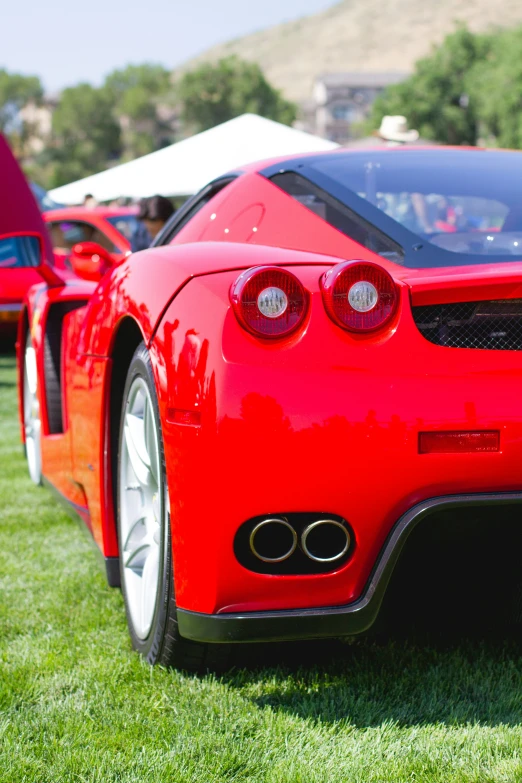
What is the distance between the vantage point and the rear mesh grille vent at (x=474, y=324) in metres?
2.01

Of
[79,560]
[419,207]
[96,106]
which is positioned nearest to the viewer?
[419,207]

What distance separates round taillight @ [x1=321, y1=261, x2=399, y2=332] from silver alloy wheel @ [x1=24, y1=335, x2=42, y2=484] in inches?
103

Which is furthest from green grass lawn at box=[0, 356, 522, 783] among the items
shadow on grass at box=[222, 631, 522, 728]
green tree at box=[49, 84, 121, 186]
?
green tree at box=[49, 84, 121, 186]

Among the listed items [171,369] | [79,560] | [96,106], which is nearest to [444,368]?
[171,369]

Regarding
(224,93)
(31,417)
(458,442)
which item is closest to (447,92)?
(224,93)

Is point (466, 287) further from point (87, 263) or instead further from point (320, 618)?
point (87, 263)

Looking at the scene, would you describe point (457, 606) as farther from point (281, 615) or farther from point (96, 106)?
point (96, 106)

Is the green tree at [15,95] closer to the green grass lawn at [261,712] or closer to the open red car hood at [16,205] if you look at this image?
the open red car hood at [16,205]

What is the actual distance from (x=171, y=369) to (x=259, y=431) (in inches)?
11.0

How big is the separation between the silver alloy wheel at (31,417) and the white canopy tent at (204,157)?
515cm

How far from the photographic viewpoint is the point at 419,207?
2750 millimetres

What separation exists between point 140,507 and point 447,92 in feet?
281

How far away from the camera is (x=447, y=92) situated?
8275cm

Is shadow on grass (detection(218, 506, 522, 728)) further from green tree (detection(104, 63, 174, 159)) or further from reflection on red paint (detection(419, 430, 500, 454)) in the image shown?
green tree (detection(104, 63, 174, 159))
